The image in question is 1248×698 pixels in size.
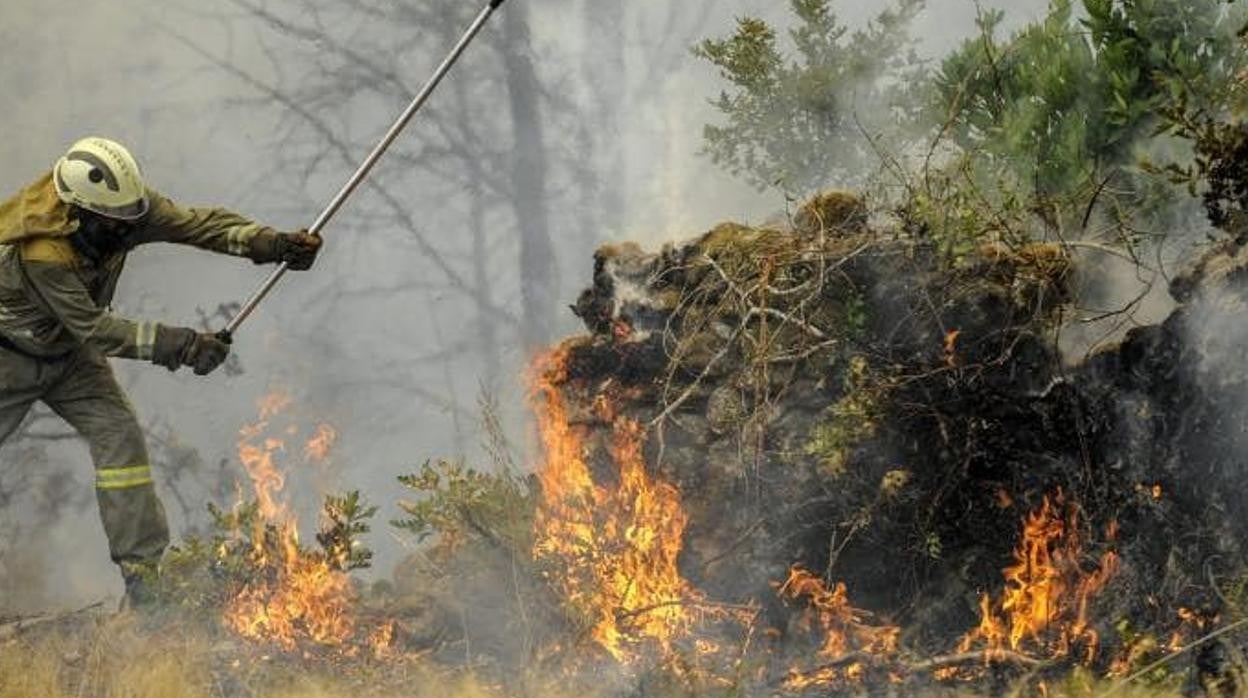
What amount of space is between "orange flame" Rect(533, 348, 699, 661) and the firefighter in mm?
1811

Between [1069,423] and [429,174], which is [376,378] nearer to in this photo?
[429,174]

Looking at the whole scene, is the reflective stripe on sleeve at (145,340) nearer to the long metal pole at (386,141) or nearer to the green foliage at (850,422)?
the long metal pole at (386,141)

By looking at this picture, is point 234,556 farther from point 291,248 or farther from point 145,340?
point 291,248

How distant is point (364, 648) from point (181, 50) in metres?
13.0

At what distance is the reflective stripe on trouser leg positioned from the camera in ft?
22.3

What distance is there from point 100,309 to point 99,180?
0.69m

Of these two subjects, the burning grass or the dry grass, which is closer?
the burning grass

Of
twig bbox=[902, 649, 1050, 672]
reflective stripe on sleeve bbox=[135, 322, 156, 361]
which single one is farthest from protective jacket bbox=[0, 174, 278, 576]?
twig bbox=[902, 649, 1050, 672]

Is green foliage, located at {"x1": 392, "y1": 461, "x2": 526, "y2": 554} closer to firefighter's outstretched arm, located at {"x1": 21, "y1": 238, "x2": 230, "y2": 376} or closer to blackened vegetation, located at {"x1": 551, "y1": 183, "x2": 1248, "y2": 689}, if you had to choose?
blackened vegetation, located at {"x1": 551, "y1": 183, "x2": 1248, "y2": 689}

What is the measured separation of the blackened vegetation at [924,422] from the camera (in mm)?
5020

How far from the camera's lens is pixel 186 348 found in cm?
629

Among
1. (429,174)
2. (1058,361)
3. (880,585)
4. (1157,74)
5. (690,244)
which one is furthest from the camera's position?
(429,174)

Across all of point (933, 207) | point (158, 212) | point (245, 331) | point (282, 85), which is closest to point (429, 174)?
point (282, 85)

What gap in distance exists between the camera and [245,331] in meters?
16.7
